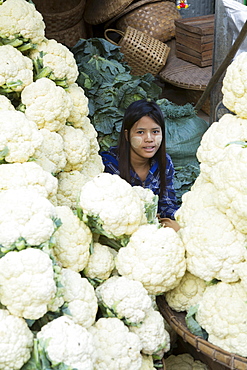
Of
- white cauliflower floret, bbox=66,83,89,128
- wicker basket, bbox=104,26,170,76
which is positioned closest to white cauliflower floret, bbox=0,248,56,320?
white cauliflower floret, bbox=66,83,89,128

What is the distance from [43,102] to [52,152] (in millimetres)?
211

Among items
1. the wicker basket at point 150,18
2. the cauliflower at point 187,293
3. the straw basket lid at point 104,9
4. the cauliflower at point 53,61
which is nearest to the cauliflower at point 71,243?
the cauliflower at point 187,293

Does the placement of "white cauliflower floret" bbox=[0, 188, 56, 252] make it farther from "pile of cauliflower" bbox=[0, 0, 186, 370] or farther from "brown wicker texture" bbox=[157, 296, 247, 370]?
"brown wicker texture" bbox=[157, 296, 247, 370]

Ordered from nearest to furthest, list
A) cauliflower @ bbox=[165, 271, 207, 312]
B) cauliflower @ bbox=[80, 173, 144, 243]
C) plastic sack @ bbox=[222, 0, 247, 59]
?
1. cauliflower @ bbox=[80, 173, 144, 243]
2. cauliflower @ bbox=[165, 271, 207, 312]
3. plastic sack @ bbox=[222, 0, 247, 59]

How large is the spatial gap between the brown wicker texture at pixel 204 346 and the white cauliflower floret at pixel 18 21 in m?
1.27

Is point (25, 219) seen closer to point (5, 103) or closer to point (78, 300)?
point (78, 300)

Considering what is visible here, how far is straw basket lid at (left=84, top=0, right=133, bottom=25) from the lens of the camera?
5.07m

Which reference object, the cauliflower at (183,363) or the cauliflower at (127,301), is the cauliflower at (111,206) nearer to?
the cauliflower at (127,301)

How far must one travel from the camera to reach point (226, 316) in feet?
5.16

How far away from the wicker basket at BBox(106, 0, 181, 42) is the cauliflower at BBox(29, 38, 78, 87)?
132 inches

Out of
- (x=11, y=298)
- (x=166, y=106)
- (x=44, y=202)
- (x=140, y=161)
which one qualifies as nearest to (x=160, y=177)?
(x=140, y=161)

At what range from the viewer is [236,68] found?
5.38ft

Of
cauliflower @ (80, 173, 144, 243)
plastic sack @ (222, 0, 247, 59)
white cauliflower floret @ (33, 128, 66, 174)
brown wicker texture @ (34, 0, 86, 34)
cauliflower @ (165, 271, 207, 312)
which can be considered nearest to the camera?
cauliflower @ (80, 173, 144, 243)

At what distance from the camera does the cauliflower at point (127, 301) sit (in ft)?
5.05
